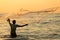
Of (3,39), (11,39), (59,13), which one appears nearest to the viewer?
(11,39)

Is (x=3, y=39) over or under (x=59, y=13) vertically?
under

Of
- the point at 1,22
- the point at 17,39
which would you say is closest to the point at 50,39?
the point at 17,39

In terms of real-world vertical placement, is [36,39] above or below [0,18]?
below

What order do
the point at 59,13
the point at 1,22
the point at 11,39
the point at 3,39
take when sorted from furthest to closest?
the point at 59,13 < the point at 1,22 < the point at 3,39 < the point at 11,39

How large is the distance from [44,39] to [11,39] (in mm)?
2684

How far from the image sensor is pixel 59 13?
38875mm

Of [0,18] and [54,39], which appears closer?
[54,39]

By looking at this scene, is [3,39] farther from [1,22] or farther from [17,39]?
[1,22]

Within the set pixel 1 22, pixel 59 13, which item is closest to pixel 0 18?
pixel 1 22

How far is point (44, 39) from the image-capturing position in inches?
671

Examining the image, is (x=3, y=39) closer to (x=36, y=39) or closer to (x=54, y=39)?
(x=36, y=39)

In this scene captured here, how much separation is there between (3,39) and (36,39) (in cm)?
230

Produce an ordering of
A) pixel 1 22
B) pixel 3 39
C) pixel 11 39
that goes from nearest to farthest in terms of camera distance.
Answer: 1. pixel 11 39
2. pixel 3 39
3. pixel 1 22

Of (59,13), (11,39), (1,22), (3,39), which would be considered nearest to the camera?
(11,39)
